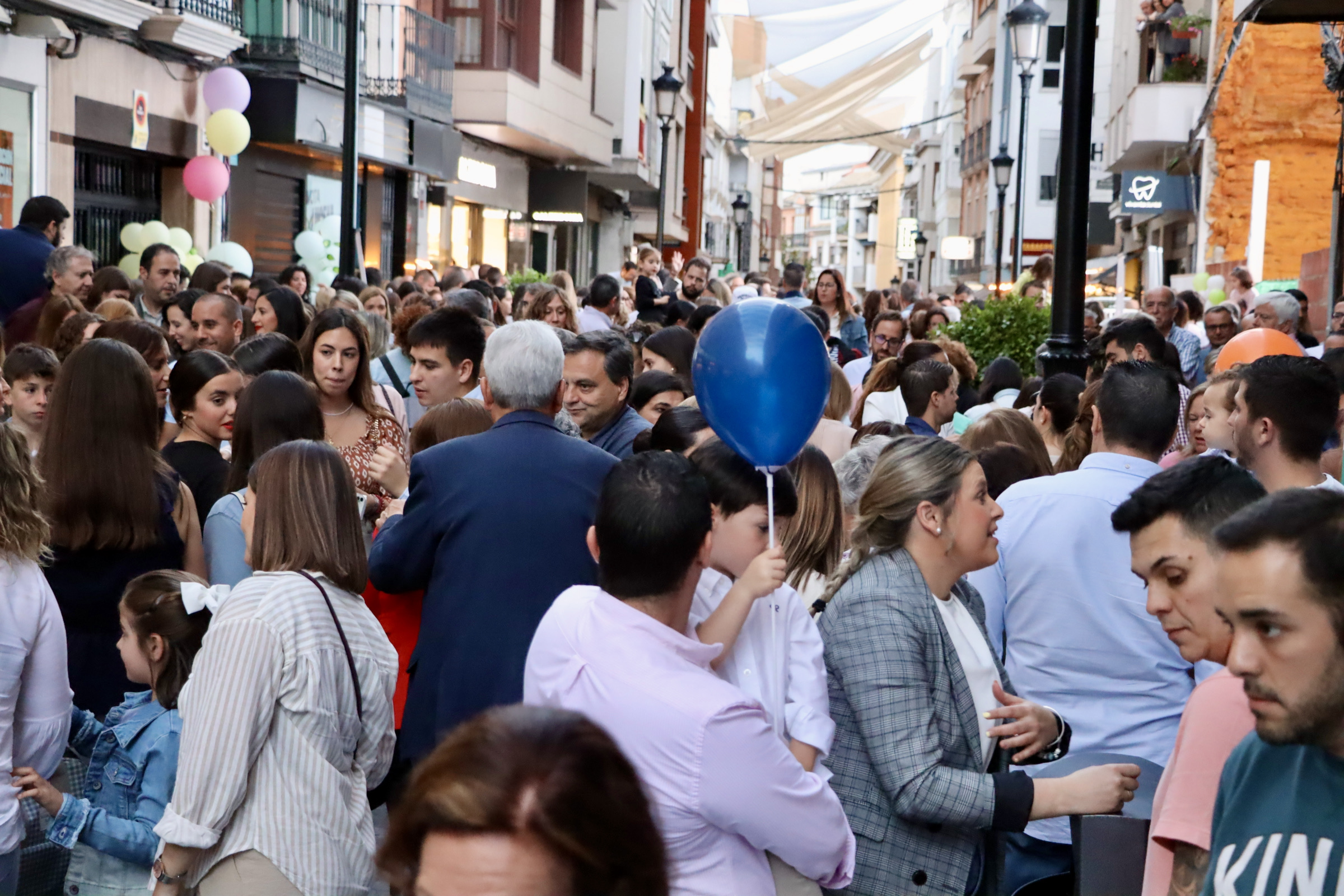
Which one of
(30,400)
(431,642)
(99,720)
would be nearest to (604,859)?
(431,642)

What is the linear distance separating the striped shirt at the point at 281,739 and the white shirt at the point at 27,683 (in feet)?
1.92

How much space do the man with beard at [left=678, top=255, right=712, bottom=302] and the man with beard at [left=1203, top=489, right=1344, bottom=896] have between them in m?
11.9

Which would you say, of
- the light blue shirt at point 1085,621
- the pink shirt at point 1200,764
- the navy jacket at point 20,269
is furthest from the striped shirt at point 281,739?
the navy jacket at point 20,269

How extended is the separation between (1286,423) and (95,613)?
3733 mm

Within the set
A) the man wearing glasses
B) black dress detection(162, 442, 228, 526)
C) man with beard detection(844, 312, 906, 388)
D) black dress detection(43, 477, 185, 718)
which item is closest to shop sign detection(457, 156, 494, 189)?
man with beard detection(844, 312, 906, 388)

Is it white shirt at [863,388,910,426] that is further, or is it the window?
the window

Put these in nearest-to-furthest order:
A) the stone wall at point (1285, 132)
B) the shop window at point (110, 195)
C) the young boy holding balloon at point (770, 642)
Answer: the young boy holding balloon at point (770, 642), the shop window at point (110, 195), the stone wall at point (1285, 132)

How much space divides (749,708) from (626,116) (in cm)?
3168

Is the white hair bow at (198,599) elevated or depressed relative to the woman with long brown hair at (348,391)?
depressed

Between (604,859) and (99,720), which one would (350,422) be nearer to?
(99,720)

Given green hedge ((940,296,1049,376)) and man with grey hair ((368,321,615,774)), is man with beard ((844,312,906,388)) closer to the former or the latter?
green hedge ((940,296,1049,376))

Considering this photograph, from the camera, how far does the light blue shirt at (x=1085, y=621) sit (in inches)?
165

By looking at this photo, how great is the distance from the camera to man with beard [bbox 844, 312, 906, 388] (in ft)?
34.9

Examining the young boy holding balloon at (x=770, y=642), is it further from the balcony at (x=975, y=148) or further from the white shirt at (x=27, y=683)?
the balcony at (x=975, y=148)
